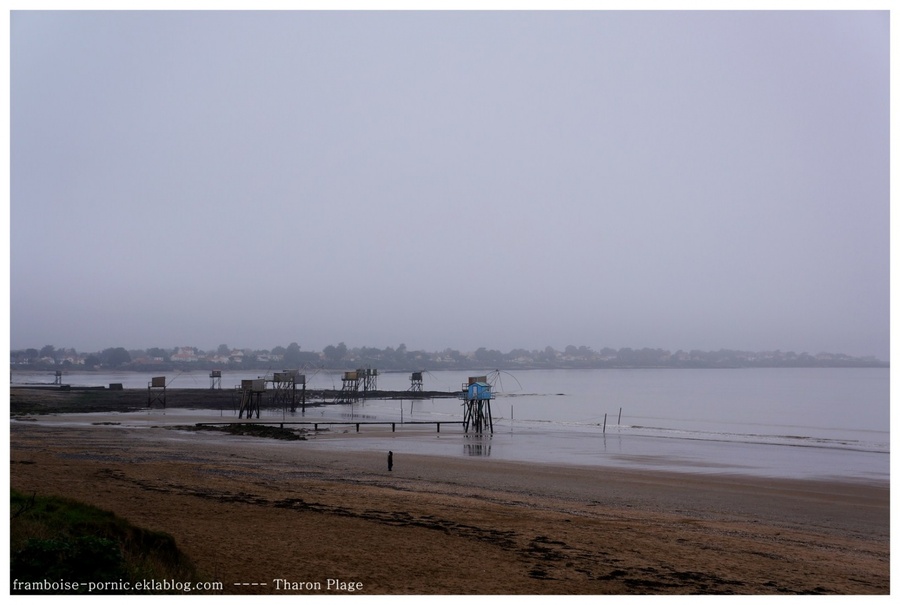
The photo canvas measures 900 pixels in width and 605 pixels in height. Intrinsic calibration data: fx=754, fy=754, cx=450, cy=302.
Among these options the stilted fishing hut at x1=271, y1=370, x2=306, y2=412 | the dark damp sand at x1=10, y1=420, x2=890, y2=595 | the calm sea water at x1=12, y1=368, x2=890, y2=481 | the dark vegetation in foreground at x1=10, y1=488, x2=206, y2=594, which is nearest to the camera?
the dark vegetation in foreground at x1=10, y1=488, x2=206, y2=594

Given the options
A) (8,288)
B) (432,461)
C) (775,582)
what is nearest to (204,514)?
(8,288)

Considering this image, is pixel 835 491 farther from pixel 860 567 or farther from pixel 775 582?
pixel 775 582

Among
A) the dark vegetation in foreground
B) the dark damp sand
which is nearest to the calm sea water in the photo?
the dark damp sand

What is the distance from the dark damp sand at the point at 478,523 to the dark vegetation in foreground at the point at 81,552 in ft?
2.72

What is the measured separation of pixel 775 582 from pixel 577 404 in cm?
7426

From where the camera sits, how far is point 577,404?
8462cm

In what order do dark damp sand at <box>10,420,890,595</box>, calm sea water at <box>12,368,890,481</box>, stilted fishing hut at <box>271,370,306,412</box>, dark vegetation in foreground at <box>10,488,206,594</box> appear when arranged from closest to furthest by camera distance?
dark vegetation in foreground at <box>10,488,206,594</box> < dark damp sand at <box>10,420,890,595</box> < calm sea water at <box>12,368,890,481</box> < stilted fishing hut at <box>271,370,306,412</box>

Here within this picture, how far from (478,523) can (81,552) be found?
835 centimetres

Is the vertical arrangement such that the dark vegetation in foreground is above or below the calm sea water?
above

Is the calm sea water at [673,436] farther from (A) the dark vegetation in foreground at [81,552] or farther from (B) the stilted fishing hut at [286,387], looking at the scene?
(A) the dark vegetation in foreground at [81,552]

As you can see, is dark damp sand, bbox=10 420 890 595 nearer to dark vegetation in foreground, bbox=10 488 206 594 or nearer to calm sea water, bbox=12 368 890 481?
dark vegetation in foreground, bbox=10 488 206 594

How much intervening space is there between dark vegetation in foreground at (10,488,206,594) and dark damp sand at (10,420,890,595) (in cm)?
83

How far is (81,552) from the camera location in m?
8.18

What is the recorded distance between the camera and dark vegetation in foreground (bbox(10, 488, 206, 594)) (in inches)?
309
